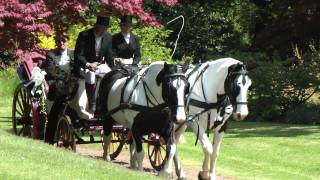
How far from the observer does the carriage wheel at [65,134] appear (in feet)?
37.6

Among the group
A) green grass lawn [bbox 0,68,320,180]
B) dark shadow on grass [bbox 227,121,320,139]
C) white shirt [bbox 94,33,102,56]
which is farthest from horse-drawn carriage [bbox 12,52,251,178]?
dark shadow on grass [bbox 227,121,320,139]

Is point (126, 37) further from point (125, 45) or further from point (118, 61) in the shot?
point (118, 61)

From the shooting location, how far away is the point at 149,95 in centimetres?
1039

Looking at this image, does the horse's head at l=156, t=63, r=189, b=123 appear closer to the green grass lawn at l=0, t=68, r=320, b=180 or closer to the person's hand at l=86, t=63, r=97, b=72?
the green grass lawn at l=0, t=68, r=320, b=180

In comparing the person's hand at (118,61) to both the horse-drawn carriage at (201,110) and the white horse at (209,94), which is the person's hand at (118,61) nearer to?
the horse-drawn carriage at (201,110)

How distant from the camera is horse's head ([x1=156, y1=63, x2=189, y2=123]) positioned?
9523mm

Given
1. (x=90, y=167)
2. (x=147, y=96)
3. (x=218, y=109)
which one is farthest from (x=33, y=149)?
(x=218, y=109)

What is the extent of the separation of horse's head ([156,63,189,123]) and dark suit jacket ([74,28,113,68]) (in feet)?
6.66

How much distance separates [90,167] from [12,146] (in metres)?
1.41

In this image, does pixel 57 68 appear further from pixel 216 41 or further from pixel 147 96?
pixel 216 41

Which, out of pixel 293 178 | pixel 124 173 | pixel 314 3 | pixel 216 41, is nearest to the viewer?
pixel 124 173

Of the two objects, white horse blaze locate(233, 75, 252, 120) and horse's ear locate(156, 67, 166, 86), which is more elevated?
horse's ear locate(156, 67, 166, 86)

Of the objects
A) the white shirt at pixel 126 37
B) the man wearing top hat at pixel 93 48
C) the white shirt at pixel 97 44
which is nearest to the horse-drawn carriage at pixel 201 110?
the man wearing top hat at pixel 93 48

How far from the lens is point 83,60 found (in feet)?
37.7
